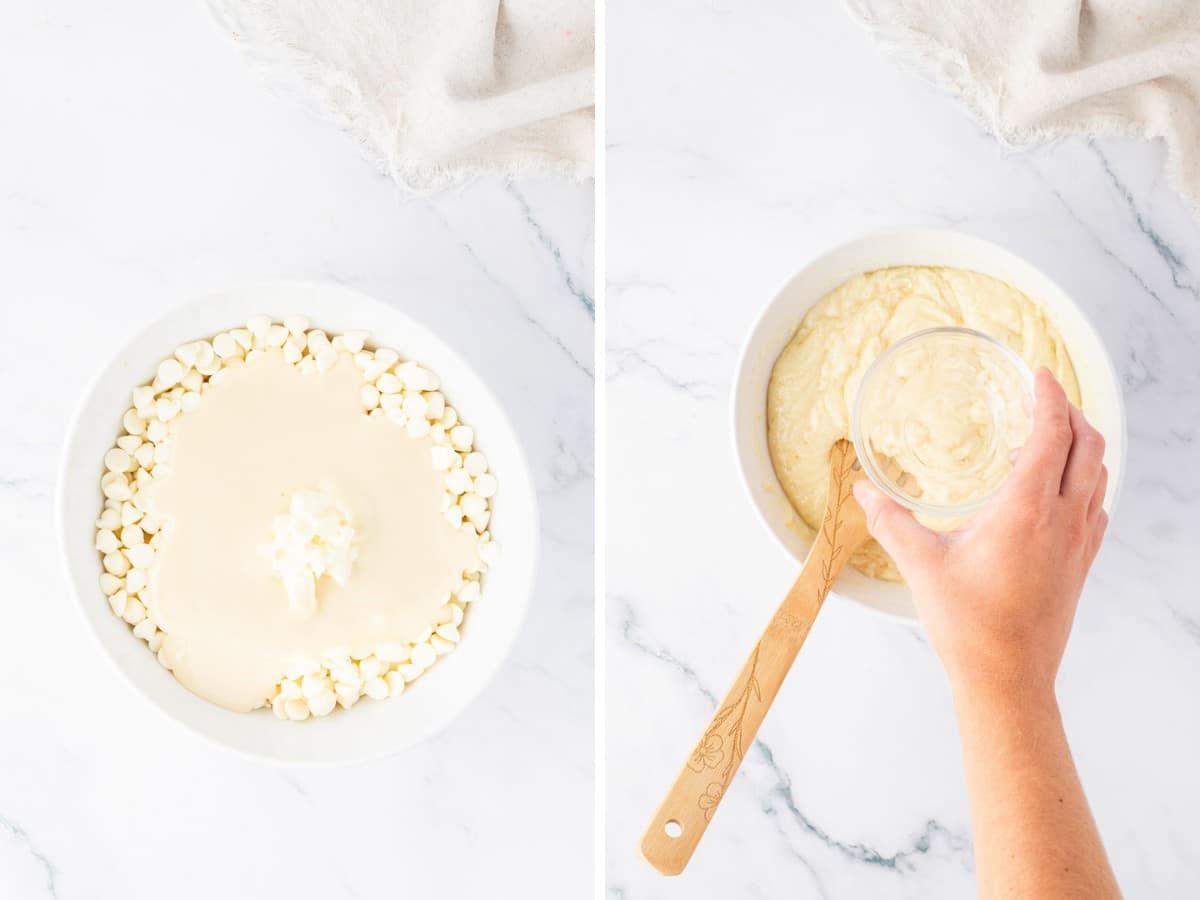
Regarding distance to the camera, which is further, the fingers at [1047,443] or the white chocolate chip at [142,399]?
the white chocolate chip at [142,399]

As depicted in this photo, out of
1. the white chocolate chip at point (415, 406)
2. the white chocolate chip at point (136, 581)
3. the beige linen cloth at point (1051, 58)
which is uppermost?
the beige linen cloth at point (1051, 58)

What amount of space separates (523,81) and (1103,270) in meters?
0.56

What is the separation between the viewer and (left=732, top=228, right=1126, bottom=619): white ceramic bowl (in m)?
0.85

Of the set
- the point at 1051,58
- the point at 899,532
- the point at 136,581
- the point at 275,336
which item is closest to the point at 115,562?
the point at 136,581

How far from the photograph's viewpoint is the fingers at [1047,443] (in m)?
0.75

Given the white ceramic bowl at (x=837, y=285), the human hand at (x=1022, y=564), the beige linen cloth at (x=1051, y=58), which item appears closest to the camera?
the human hand at (x=1022, y=564)

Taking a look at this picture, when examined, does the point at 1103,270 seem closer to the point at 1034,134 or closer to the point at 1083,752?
the point at 1034,134

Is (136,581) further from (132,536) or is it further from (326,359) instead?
(326,359)

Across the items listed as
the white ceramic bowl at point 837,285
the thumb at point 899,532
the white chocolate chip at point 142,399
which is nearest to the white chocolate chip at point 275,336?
the white chocolate chip at point 142,399

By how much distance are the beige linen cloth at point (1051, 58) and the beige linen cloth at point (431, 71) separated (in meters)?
0.28

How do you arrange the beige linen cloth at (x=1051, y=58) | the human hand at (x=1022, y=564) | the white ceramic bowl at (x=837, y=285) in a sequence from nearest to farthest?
the human hand at (x=1022, y=564) → the white ceramic bowl at (x=837, y=285) → the beige linen cloth at (x=1051, y=58)

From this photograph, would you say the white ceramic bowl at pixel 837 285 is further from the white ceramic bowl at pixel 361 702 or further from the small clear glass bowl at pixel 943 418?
the white ceramic bowl at pixel 361 702

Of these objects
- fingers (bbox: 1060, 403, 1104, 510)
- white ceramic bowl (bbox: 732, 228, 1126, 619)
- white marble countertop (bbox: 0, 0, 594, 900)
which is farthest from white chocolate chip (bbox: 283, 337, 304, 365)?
fingers (bbox: 1060, 403, 1104, 510)

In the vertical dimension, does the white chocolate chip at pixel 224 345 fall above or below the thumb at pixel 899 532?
below
